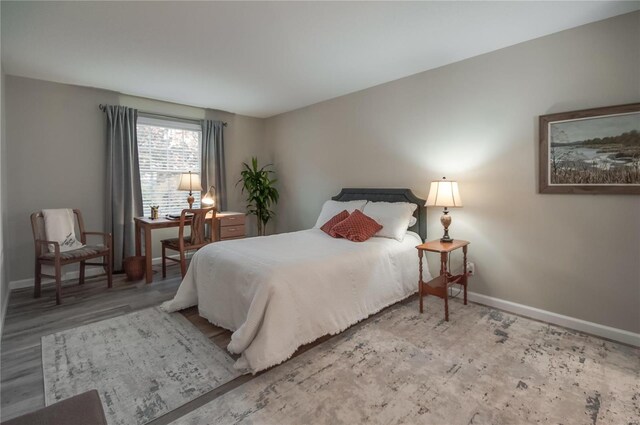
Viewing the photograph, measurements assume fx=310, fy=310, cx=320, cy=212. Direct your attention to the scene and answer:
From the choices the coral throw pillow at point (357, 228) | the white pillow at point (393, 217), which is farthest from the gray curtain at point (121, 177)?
the white pillow at point (393, 217)

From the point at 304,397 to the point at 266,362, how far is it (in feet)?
1.08

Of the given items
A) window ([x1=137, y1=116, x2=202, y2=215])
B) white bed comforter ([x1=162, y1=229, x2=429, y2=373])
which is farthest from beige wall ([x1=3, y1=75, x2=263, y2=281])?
white bed comforter ([x1=162, y1=229, x2=429, y2=373])

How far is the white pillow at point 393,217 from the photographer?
317cm

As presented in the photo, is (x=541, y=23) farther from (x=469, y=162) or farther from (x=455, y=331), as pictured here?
(x=455, y=331)

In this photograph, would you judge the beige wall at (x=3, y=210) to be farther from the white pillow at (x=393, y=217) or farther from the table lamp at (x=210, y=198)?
the white pillow at (x=393, y=217)

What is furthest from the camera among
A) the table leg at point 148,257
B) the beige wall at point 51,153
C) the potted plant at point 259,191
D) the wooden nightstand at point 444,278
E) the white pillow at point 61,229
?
the potted plant at point 259,191

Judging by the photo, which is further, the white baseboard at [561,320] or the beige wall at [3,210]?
the beige wall at [3,210]

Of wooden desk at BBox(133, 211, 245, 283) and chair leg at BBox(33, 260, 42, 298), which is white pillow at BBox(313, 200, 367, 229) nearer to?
wooden desk at BBox(133, 211, 245, 283)

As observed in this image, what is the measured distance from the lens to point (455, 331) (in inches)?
97.8

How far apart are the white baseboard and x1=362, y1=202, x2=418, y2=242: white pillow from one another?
0.95 meters

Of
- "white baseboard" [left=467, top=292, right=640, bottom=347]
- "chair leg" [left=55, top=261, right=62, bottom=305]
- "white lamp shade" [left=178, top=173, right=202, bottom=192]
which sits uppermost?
"white lamp shade" [left=178, top=173, right=202, bottom=192]

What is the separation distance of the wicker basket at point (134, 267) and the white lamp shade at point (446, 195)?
11.4ft

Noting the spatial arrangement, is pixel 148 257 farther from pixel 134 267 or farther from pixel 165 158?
pixel 165 158

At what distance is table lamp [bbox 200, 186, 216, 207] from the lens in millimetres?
4730
